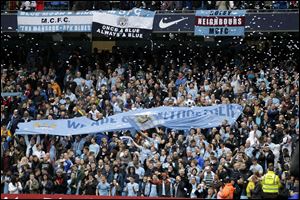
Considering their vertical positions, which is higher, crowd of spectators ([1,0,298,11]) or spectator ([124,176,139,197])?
crowd of spectators ([1,0,298,11])

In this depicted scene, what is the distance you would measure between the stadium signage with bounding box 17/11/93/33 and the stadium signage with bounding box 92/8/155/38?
1.23 ft

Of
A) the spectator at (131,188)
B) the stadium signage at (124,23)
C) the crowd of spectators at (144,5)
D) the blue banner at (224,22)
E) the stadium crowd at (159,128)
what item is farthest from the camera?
the crowd of spectators at (144,5)

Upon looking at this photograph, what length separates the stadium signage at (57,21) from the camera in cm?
2742

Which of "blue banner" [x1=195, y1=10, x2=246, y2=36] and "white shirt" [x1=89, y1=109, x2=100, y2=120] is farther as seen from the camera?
"blue banner" [x1=195, y1=10, x2=246, y2=36]

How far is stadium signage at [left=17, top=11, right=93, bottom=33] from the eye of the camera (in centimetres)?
2742

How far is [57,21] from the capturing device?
27.5m

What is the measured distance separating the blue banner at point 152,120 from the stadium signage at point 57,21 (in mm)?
4562

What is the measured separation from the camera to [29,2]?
94.4 feet

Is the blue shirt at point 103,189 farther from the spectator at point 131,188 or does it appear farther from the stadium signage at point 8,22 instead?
the stadium signage at point 8,22

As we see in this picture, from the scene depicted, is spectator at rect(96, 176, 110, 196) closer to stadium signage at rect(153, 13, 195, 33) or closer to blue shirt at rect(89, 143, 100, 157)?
blue shirt at rect(89, 143, 100, 157)

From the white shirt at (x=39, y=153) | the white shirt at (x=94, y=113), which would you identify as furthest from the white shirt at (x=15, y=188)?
the white shirt at (x=94, y=113)

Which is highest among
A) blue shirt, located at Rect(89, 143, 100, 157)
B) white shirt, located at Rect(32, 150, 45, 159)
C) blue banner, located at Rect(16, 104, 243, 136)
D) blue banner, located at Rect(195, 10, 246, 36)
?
blue banner, located at Rect(195, 10, 246, 36)

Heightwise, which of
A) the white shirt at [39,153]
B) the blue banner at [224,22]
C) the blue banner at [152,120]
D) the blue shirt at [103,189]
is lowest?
the blue shirt at [103,189]

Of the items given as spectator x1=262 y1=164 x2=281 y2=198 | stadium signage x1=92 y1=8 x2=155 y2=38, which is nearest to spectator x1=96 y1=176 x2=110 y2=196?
spectator x1=262 y1=164 x2=281 y2=198
